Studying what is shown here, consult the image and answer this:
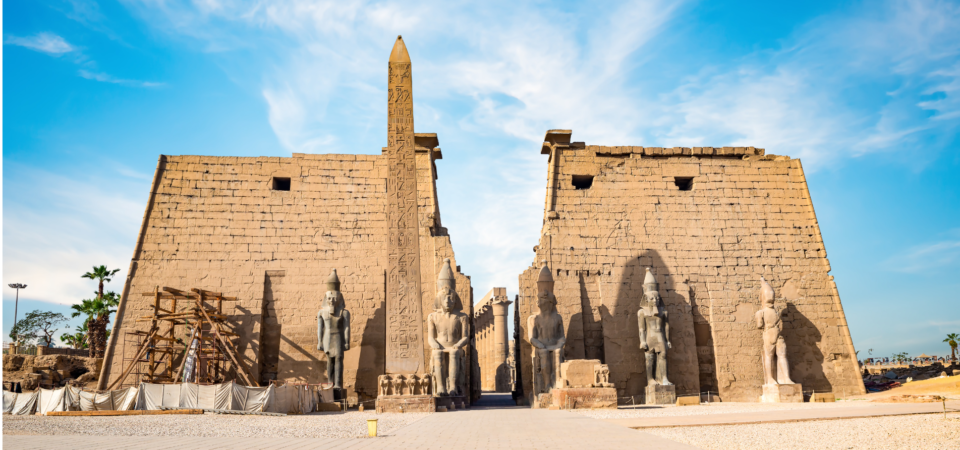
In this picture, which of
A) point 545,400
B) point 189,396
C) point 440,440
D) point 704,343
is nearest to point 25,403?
point 189,396

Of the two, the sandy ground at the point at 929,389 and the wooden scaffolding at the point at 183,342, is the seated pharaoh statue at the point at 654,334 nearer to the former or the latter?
the sandy ground at the point at 929,389

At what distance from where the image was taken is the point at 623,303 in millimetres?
13953

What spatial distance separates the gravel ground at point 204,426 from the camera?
7.08 m

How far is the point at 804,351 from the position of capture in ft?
45.8

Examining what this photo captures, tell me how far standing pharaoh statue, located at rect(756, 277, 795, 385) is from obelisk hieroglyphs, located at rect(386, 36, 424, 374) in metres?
7.22

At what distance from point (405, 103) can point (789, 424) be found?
26.0ft

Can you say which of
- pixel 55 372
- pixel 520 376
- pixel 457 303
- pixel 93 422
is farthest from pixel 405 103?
pixel 55 372

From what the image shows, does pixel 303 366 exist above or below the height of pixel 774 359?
above

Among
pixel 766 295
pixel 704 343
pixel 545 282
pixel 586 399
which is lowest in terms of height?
pixel 586 399

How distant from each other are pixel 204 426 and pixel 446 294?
5235 mm

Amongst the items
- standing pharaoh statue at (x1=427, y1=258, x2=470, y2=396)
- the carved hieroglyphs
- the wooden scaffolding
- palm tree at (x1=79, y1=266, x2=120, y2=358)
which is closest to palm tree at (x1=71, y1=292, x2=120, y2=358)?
palm tree at (x1=79, y1=266, x2=120, y2=358)

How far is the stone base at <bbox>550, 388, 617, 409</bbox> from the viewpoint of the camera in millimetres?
10880

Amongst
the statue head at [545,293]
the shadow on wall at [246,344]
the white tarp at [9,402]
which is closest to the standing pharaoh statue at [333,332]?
the shadow on wall at [246,344]

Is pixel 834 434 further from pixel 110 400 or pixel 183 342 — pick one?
pixel 183 342
